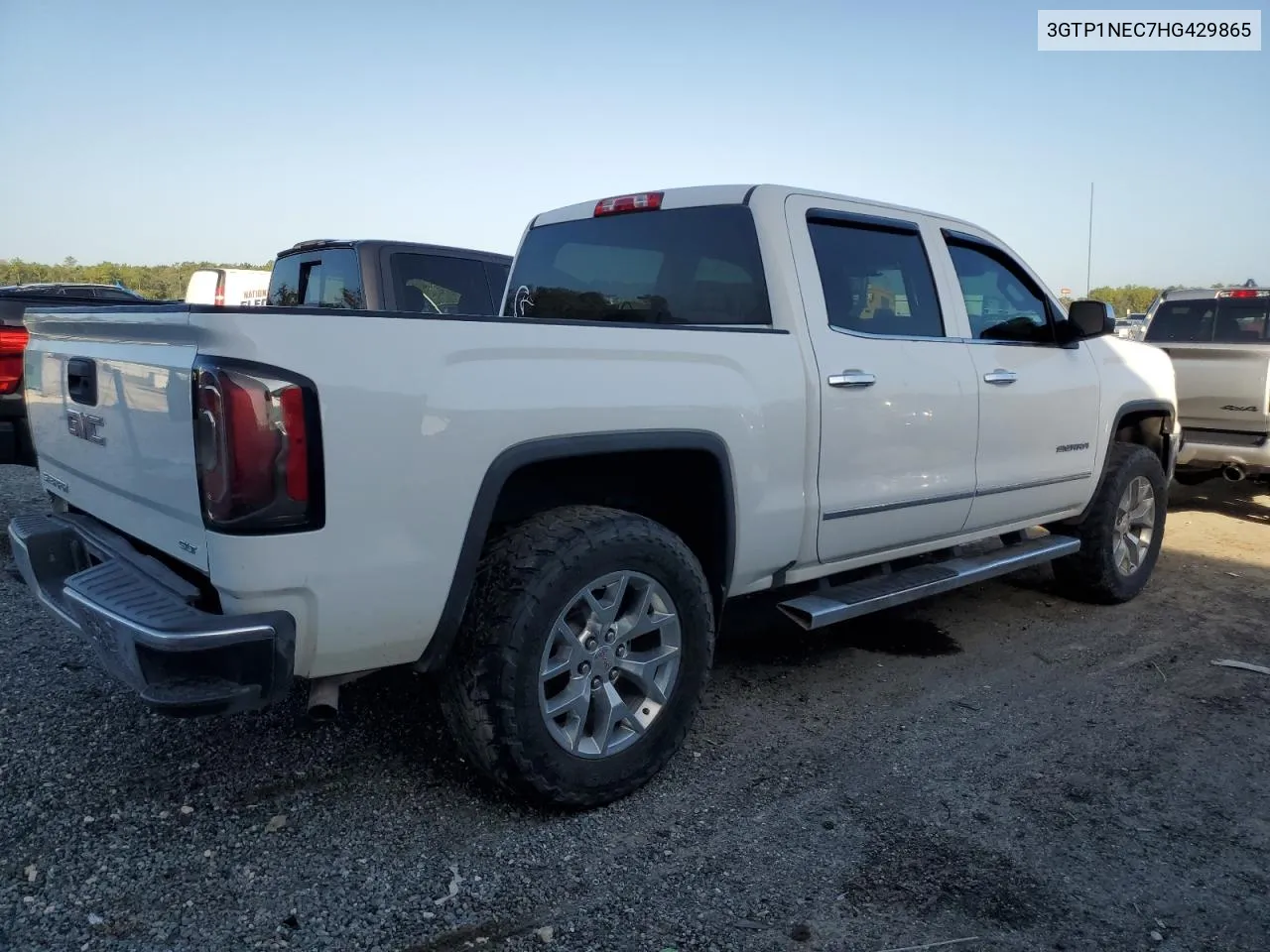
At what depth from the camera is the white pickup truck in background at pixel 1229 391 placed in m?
7.40

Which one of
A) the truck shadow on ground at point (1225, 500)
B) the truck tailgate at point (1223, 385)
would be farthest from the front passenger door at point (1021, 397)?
the truck shadow on ground at point (1225, 500)

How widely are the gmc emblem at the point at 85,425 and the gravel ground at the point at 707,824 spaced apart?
105 cm

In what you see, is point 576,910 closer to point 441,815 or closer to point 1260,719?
point 441,815

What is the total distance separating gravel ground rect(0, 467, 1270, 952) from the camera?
244cm

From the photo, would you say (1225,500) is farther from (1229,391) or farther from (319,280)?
(319,280)

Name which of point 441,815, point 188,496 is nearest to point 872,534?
point 441,815

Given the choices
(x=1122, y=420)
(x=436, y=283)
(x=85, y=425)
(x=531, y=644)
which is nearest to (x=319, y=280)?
(x=436, y=283)

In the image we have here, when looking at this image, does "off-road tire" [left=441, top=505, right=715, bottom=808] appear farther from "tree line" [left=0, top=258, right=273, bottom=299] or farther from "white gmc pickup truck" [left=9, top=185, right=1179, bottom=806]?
"tree line" [left=0, top=258, right=273, bottom=299]

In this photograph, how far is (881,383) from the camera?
146 inches

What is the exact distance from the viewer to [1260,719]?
385 centimetres

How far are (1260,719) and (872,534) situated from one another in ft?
5.50

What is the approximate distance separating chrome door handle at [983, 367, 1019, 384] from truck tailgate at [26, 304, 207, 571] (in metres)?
3.22

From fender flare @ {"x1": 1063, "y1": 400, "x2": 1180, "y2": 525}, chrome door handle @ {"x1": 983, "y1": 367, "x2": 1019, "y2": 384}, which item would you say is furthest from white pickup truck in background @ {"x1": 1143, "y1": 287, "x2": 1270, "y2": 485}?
chrome door handle @ {"x1": 983, "y1": 367, "x2": 1019, "y2": 384}

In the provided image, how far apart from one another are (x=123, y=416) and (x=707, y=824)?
2.02 m
